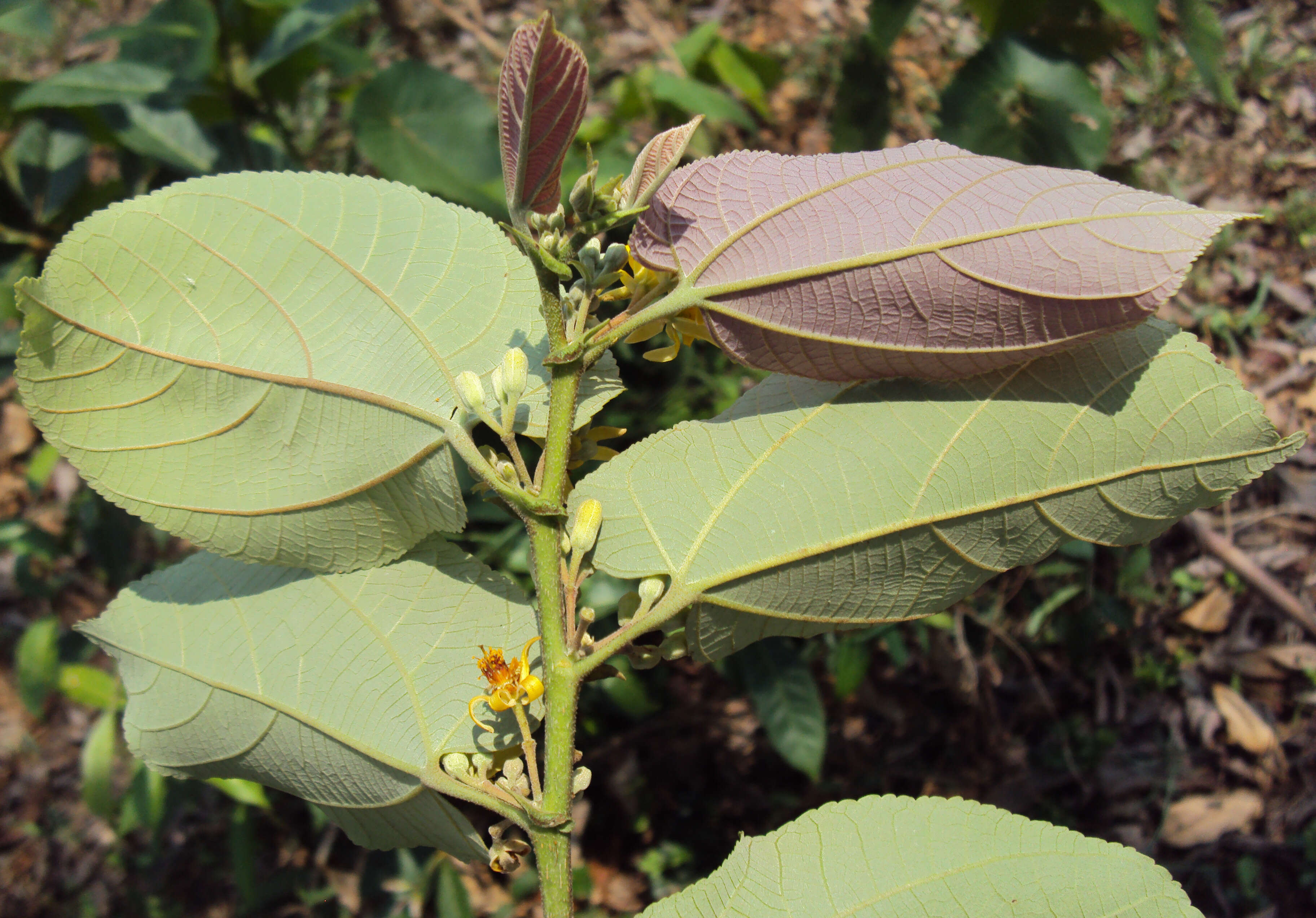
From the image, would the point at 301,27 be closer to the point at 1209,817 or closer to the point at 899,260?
the point at 899,260

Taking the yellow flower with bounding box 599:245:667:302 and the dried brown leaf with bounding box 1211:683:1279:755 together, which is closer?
the yellow flower with bounding box 599:245:667:302

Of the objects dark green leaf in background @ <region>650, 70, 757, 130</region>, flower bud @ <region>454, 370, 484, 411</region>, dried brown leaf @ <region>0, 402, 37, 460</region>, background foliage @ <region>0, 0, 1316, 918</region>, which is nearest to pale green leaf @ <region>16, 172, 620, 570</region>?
flower bud @ <region>454, 370, 484, 411</region>

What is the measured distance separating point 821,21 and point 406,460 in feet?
11.6

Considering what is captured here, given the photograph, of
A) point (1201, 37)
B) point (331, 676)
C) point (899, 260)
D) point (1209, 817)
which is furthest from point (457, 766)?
point (1209, 817)

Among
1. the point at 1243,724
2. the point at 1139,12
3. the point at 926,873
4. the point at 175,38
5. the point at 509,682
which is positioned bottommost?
the point at 926,873

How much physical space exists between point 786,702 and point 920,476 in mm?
1482

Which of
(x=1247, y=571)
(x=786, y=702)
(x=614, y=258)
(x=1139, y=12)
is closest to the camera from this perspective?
(x=614, y=258)

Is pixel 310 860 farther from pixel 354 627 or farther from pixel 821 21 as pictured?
pixel 821 21

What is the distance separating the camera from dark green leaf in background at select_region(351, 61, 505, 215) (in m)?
2.31

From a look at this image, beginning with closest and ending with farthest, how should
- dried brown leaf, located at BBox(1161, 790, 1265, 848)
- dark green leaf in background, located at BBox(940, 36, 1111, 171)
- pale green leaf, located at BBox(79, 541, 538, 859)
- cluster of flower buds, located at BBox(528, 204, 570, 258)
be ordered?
1. cluster of flower buds, located at BBox(528, 204, 570, 258)
2. pale green leaf, located at BBox(79, 541, 538, 859)
3. dark green leaf in background, located at BBox(940, 36, 1111, 171)
4. dried brown leaf, located at BBox(1161, 790, 1265, 848)

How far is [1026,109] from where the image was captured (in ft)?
6.69

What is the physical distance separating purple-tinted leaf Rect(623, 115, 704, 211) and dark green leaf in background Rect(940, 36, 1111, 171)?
1.40 meters

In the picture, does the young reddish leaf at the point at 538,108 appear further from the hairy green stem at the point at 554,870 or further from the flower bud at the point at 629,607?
the hairy green stem at the point at 554,870

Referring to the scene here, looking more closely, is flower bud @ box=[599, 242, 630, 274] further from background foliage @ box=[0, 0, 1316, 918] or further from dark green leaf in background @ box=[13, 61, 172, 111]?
dark green leaf in background @ box=[13, 61, 172, 111]
